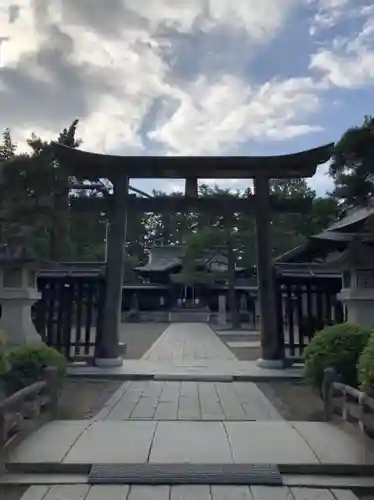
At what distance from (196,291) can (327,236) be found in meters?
26.7

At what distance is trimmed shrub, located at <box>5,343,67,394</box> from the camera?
6.50 meters

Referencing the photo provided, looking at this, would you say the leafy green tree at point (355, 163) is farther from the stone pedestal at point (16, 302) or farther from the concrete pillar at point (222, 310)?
the concrete pillar at point (222, 310)

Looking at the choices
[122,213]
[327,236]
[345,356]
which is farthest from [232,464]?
[327,236]

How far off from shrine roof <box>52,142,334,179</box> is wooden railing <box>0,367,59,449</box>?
249 inches

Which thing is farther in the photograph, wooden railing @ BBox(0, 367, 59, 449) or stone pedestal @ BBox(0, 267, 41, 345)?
stone pedestal @ BBox(0, 267, 41, 345)

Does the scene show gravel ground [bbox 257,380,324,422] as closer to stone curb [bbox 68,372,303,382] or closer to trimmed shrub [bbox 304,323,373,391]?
stone curb [bbox 68,372,303,382]

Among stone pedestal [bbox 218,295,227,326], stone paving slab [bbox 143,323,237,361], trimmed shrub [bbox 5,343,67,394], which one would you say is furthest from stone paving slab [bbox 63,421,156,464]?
stone pedestal [bbox 218,295,227,326]

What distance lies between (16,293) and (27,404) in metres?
5.97

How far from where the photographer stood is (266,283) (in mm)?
12211

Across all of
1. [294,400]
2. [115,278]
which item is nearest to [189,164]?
[115,278]

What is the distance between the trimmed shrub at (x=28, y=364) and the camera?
650 centimetres

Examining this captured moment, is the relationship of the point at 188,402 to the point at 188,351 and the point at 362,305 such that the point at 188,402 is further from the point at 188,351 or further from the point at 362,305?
the point at 188,351

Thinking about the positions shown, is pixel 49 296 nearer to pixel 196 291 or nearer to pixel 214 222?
pixel 214 222

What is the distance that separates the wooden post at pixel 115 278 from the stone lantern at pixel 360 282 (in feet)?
15.5
